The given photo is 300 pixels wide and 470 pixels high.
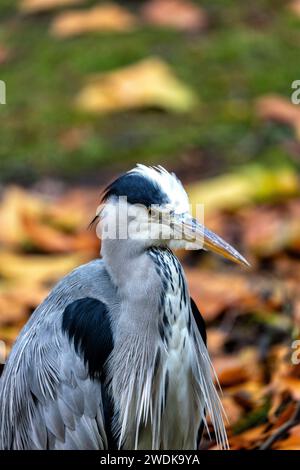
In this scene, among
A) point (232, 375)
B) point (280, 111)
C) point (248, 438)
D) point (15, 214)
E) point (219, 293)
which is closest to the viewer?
point (248, 438)

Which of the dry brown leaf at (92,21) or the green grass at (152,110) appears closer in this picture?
the green grass at (152,110)

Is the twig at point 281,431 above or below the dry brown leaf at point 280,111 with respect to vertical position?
below

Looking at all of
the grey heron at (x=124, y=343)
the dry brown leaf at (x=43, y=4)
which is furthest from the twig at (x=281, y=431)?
the dry brown leaf at (x=43, y=4)

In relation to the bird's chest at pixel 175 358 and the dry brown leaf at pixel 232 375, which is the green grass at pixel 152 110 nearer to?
the dry brown leaf at pixel 232 375

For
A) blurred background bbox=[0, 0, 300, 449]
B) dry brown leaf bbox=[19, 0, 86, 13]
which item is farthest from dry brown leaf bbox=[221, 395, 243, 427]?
dry brown leaf bbox=[19, 0, 86, 13]

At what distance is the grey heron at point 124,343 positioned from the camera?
3754 millimetres

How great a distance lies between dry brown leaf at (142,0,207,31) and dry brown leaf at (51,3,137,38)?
0.18 metres

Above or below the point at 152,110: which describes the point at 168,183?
below

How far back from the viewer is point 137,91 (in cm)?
803

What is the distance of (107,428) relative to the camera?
390 cm

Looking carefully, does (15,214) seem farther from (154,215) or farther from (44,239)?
(154,215)

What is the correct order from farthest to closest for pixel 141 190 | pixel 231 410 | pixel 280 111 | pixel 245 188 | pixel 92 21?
pixel 92 21 → pixel 280 111 → pixel 245 188 → pixel 231 410 → pixel 141 190

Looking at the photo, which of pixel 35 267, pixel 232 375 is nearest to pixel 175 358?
pixel 232 375

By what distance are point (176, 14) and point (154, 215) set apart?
5911mm
